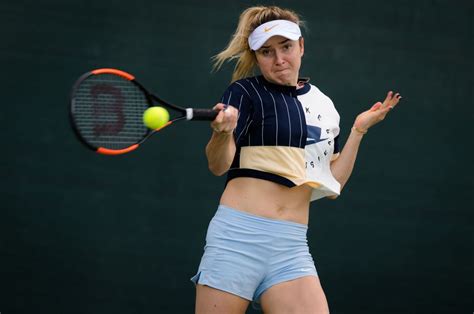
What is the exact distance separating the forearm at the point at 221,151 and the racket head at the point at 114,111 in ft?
0.75

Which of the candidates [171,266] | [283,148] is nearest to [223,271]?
[283,148]

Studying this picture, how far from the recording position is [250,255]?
3.06m

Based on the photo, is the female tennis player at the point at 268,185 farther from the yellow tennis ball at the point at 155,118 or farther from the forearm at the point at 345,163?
the yellow tennis ball at the point at 155,118

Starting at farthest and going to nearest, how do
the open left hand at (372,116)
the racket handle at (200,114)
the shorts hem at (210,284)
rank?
the open left hand at (372,116)
the shorts hem at (210,284)
the racket handle at (200,114)

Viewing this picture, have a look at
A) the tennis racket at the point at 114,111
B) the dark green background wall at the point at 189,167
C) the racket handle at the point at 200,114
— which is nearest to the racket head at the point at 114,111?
the tennis racket at the point at 114,111

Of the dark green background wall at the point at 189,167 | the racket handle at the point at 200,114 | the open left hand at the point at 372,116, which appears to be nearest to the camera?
the racket handle at the point at 200,114

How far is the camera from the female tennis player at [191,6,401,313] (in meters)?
3.03

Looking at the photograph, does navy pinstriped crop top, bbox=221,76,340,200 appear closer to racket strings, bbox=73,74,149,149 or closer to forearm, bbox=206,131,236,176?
forearm, bbox=206,131,236,176

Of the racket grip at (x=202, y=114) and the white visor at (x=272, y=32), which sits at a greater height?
the white visor at (x=272, y=32)

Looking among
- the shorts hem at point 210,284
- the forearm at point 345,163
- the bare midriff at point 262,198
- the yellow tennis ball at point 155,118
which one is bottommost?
the shorts hem at point 210,284

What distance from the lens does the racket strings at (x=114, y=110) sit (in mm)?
2826

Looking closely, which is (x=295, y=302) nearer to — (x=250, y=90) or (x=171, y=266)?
(x=250, y=90)

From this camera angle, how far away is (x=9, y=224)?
419cm

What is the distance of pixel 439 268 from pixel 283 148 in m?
1.88
